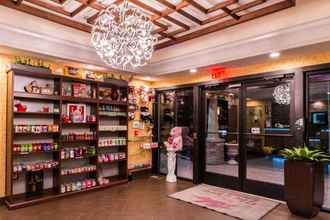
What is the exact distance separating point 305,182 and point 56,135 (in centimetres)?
438

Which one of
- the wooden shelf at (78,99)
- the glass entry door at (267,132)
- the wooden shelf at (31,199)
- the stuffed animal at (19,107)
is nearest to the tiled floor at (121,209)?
the wooden shelf at (31,199)


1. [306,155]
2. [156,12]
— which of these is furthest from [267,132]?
[156,12]

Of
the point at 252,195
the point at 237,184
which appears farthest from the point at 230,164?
the point at 252,195

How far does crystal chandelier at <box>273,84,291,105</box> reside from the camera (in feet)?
14.3

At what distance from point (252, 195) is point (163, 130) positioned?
282cm

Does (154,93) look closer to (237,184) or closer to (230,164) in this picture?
(230,164)

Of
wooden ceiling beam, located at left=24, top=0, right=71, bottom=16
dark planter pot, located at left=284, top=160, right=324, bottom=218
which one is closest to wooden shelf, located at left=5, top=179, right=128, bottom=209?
wooden ceiling beam, located at left=24, top=0, right=71, bottom=16

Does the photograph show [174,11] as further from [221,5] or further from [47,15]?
[47,15]

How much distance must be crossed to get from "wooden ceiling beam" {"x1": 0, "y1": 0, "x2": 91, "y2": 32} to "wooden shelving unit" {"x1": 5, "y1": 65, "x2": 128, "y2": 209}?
3.07ft

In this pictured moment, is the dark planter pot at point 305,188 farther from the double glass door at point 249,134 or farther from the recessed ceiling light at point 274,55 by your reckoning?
the recessed ceiling light at point 274,55

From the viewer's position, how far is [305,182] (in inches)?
138

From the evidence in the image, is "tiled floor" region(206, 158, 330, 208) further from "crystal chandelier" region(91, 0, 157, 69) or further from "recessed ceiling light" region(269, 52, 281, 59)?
"crystal chandelier" region(91, 0, 157, 69)

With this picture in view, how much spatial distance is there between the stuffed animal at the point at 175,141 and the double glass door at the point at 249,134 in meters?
0.63

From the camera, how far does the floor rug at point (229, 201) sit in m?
3.74
